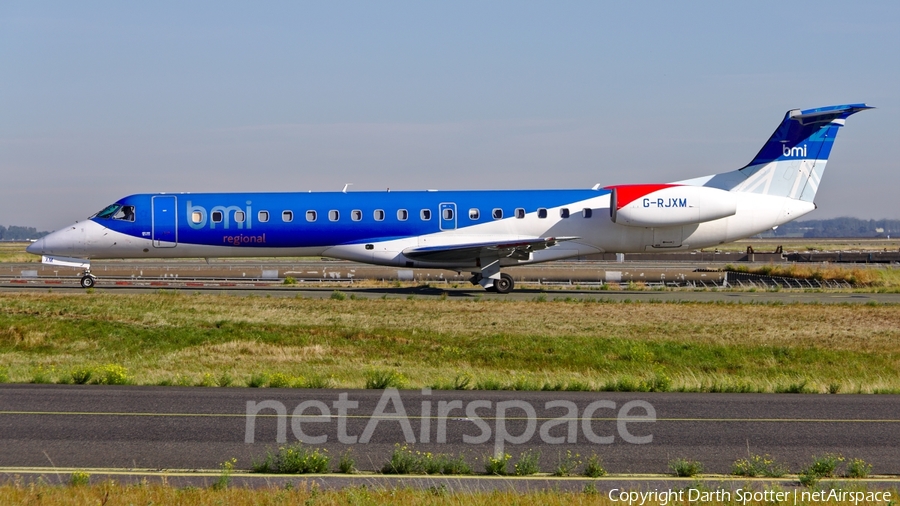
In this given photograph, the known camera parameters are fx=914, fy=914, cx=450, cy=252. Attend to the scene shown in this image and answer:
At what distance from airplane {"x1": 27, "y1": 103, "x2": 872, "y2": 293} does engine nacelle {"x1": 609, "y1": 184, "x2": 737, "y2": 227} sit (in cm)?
4

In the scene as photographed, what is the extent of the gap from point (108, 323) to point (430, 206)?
12422 mm

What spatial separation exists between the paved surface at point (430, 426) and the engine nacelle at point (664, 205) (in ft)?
61.4

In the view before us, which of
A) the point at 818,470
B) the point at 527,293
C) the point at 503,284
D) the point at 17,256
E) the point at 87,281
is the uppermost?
the point at 17,256

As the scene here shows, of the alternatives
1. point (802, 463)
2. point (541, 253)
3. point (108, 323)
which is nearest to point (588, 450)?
point (802, 463)

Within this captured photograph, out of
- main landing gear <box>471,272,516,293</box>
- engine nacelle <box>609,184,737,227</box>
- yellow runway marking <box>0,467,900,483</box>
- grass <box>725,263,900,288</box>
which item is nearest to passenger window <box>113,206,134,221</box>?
main landing gear <box>471,272,516,293</box>

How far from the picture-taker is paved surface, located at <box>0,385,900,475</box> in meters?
9.49

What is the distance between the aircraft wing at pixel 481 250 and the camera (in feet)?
103

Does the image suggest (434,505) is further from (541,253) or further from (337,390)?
(541,253)

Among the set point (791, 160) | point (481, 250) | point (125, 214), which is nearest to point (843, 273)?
point (791, 160)

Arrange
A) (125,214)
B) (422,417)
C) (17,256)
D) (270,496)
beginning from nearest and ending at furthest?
(270,496) → (422,417) → (125,214) → (17,256)

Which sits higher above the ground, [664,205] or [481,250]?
[664,205]

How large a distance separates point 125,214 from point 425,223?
10724mm

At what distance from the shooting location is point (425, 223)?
106ft

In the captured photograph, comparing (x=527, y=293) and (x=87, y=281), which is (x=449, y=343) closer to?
(x=527, y=293)
